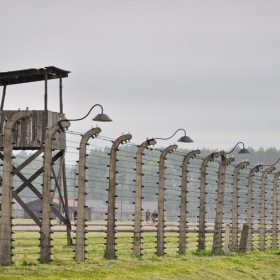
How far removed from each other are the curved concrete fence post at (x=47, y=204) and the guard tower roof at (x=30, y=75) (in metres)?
12.2

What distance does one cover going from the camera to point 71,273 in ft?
59.0

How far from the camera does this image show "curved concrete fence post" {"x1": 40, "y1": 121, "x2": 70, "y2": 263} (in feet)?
65.2

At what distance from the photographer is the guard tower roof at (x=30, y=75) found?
105ft

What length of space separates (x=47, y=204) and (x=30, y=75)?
520 inches

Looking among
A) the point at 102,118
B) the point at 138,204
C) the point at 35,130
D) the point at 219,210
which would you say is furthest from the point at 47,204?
the point at 35,130

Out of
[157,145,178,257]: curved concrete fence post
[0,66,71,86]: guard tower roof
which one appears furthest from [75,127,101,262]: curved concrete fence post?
[0,66,71,86]: guard tower roof

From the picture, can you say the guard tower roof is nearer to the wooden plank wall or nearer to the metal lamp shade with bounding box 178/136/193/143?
the wooden plank wall

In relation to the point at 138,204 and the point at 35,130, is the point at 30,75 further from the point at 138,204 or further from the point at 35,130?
the point at 138,204

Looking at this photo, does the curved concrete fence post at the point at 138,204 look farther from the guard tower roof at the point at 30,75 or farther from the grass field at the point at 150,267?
the guard tower roof at the point at 30,75

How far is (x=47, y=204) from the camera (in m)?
20.1

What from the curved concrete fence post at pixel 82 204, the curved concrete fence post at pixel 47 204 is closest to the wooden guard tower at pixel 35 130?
the curved concrete fence post at pixel 82 204

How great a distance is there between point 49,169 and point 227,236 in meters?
9.25

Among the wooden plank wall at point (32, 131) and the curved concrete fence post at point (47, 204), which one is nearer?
the curved concrete fence post at point (47, 204)

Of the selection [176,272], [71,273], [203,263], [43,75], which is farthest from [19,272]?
[43,75]
